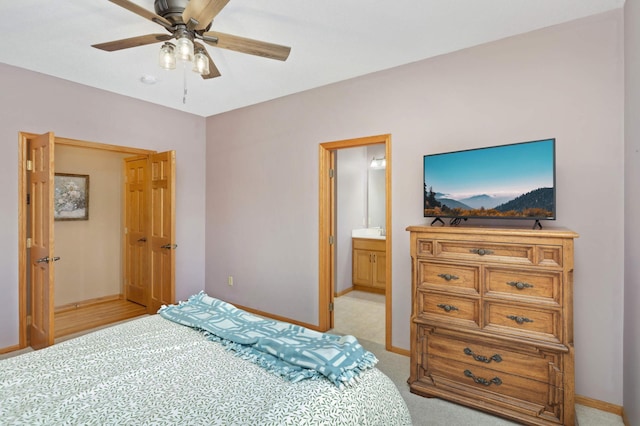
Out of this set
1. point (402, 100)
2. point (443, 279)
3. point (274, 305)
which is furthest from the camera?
point (274, 305)

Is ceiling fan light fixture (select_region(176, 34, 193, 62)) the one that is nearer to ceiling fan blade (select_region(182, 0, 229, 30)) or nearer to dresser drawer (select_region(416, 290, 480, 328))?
ceiling fan blade (select_region(182, 0, 229, 30))

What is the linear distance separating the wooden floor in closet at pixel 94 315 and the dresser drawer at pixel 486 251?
3876mm

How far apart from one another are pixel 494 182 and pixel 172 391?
7.98 ft

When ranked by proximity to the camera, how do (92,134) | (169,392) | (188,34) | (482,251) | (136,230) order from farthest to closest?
(136,230) < (92,134) < (482,251) < (188,34) < (169,392)

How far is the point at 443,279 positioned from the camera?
2.35 meters

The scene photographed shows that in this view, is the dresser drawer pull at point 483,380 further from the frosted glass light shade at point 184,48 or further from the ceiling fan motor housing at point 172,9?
the ceiling fan motor housing at point 172,9

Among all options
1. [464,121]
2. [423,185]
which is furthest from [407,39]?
[423,185]

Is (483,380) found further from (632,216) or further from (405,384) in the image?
(632,216)

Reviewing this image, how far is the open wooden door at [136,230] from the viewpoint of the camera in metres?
4.38

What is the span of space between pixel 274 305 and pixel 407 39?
127 inches

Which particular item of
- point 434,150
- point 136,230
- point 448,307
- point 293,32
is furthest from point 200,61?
point 136,230

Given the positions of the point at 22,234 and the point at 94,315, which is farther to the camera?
the point at 94,315

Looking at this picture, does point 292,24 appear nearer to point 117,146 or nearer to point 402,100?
point 402,100

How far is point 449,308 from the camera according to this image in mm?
2318
